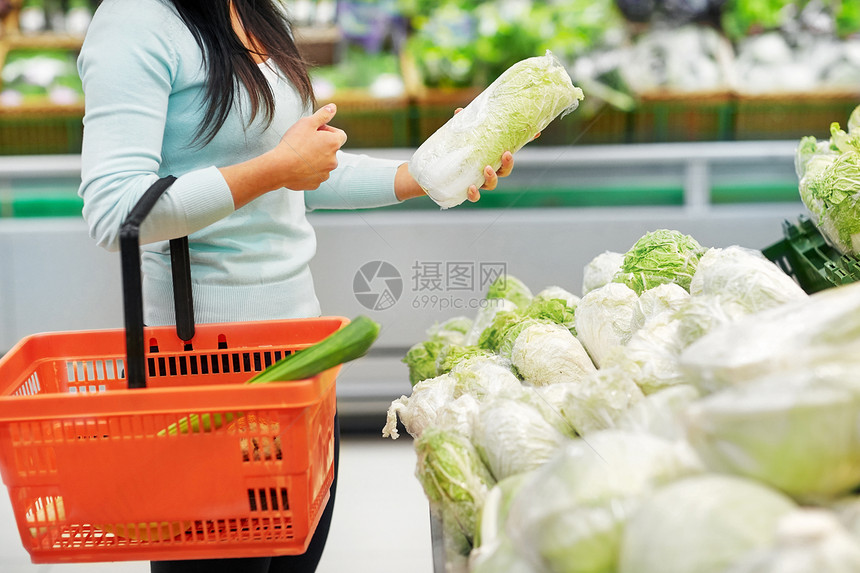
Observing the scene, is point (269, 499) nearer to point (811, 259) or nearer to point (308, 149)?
point (308, 149)

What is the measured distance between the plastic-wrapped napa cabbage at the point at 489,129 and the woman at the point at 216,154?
0.14 ft

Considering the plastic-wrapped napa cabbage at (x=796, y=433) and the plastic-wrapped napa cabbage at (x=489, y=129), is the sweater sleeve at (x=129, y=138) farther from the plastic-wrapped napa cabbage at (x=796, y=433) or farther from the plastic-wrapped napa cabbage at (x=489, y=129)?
the plastic-wrapped napa cabbage at (x=796, y=433)

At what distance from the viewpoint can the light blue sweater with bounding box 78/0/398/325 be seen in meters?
1.26

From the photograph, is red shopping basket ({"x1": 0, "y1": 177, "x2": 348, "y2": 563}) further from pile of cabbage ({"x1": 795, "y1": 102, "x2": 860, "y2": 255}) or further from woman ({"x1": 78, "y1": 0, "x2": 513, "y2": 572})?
pile of cabbage ({"x1": 795, "y1": 102, "x2": 860, "y2": 255})

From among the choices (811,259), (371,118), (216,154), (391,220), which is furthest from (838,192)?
(371,118)

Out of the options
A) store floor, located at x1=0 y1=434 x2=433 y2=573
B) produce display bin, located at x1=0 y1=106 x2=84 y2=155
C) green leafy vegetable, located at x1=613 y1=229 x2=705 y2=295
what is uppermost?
produce display bin, located at x1=0 y1=106 x2=84 y2=155

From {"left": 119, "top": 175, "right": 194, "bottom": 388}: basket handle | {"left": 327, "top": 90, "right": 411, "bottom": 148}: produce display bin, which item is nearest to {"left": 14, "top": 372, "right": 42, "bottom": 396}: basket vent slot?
{"left": 119, "top": 175, "right": 194, "bottom": 388}: basket handle

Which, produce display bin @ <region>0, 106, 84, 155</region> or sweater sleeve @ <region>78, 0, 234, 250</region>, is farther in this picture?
produce display bin @ <region>0, 106, 84, 155</region>

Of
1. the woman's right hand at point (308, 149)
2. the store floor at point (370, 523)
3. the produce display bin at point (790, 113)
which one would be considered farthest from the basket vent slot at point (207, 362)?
the produce display bin at point (790, 113)

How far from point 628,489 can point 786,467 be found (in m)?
0.14

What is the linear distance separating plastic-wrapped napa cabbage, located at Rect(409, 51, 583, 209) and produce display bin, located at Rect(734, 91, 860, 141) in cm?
204

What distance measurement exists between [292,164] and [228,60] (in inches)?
9.6

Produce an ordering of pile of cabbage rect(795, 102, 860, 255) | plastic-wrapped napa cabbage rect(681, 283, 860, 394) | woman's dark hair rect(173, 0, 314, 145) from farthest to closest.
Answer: pile of cabbage rect(795, 102, 860, 255) < woman's dark hair rect(173, 0, 314, 145) < plastic-wrapped napa cabbage rect(681, 283, 860, 394)

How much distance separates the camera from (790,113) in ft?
10.9
